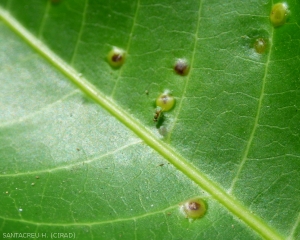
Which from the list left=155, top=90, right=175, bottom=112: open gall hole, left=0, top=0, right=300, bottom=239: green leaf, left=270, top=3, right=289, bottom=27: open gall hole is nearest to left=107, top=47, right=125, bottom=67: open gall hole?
left=0, top=0, right=300, bottom=239: green leaf

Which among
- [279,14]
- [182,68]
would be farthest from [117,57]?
[279,14]

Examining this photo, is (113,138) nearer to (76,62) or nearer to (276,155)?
(76,62)

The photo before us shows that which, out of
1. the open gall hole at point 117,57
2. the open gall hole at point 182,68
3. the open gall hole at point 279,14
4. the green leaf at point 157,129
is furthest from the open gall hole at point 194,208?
the open gall hole at point 279,14

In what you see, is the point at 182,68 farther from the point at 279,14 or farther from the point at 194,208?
the point at 194,208

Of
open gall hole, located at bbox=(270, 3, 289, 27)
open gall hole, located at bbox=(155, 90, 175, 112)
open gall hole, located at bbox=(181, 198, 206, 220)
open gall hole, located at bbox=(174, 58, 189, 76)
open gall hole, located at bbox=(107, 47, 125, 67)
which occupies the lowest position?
open gall hole, located at bbox=(181, 198, 206, 220)

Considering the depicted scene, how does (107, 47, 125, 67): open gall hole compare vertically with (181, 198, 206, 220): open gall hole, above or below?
above

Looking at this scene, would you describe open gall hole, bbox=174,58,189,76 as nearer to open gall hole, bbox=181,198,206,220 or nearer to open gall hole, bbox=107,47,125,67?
open gall hole, bbox=107,47,125,67
